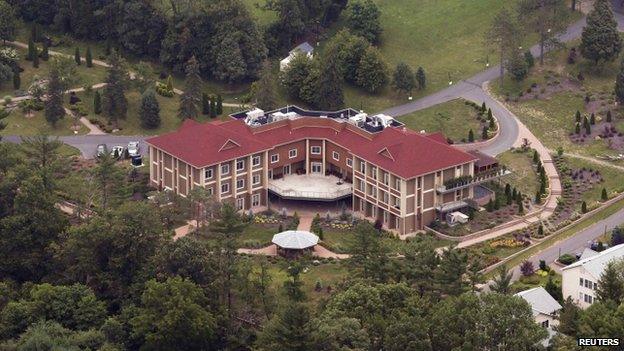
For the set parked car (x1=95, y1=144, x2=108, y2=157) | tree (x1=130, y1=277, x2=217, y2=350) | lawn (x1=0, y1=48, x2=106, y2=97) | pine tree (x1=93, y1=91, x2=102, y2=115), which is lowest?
tree (x1=130, y1=277, x2=217, y2=350)

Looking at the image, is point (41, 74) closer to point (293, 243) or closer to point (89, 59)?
point (89, 59)

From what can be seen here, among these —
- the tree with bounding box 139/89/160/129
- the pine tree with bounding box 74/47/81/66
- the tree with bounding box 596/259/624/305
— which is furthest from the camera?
the pine tree with bounding box 74/47/81/66

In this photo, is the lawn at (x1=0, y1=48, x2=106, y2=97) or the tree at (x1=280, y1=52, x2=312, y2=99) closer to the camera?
the lawn at (x1=0, y1=48, x2=106, y2=97)

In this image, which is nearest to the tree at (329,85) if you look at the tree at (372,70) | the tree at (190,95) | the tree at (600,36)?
the tree at (372,70)

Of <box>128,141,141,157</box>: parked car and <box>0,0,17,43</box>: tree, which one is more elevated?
<box>0,0,17,43</box>: tree

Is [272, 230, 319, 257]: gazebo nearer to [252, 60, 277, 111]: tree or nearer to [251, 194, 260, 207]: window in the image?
[251, 194, 260, 207]: window

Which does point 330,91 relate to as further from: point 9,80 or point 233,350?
point 233,350

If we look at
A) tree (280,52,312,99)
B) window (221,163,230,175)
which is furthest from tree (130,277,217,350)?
tree (280,52,312,99)
